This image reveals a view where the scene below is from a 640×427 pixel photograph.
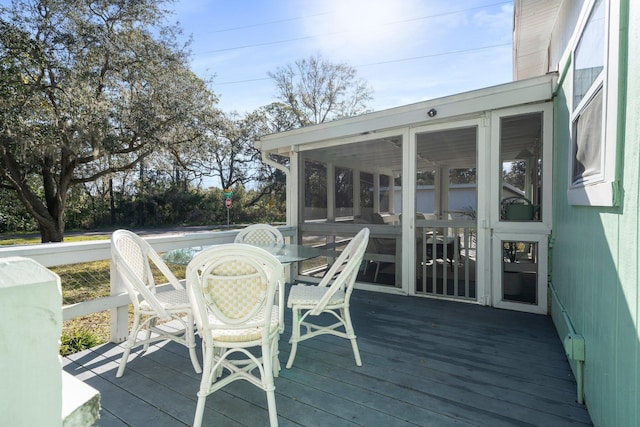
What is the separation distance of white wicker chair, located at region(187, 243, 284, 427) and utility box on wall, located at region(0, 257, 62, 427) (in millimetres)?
1151

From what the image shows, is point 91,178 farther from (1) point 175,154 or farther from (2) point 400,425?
(2) point 400,425

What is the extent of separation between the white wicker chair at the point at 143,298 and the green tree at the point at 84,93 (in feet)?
24.1

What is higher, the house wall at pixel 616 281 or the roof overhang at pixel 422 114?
the roof overhang at pixel 422 114

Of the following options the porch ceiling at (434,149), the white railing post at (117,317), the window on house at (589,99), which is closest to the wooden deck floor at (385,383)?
the white railing post at (117,317)

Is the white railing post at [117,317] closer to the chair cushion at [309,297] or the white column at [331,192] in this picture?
the chair cushion at [309,297]

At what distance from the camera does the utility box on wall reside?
0.41 meters

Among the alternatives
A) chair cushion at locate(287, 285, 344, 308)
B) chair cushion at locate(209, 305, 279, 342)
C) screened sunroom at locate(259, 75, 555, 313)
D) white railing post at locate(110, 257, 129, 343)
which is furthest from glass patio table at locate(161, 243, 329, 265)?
screened sunroom at locate(259, 75, 555, 313)

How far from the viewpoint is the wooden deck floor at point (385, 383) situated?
179cm

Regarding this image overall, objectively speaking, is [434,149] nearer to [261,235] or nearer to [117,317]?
[261,235]

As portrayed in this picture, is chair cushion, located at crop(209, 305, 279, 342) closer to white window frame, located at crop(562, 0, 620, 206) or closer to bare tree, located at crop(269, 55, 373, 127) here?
white window frame, located at crop(562, 0, 620, 206)

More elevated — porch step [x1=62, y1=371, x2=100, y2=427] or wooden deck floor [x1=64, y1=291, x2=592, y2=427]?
porch step [x1=62, y1=371, x2=100, y2=427]

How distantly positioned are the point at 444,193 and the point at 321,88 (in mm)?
18590

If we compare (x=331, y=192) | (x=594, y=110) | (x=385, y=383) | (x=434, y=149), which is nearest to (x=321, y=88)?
(x=331, y=192)

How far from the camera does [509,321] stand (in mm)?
3146
